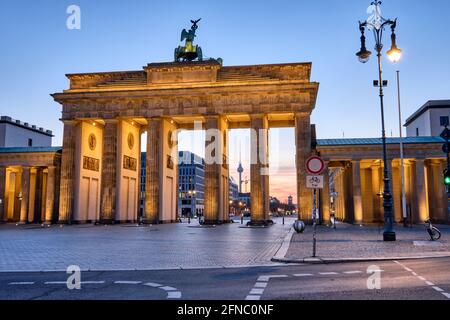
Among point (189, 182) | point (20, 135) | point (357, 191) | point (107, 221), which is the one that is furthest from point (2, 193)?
point (189, 182)

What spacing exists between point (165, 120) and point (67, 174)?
14.0 meters

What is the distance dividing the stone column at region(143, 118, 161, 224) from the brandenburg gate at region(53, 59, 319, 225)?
0.12 meters

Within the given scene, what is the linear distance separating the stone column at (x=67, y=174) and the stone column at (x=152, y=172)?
30.7ft

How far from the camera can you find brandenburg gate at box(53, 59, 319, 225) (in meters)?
50.9

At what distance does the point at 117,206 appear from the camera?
54500 mm

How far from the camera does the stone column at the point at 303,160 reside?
49.1 m

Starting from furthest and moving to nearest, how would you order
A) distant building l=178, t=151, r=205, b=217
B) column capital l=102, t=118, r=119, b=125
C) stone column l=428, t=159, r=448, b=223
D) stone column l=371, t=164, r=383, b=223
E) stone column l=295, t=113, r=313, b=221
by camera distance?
distant building l=178, t=151, r=205, b=217
stone column l=371, t=164, r=383, b=223
column capital l=102, t=118, r=119, b=125
stone column l=428, t=159, r=448, b=223
stone column l=295, t=113, r=313, b=221

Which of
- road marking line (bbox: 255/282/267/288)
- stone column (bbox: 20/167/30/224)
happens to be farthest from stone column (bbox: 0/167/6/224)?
road marking line (bbox: 255/282/267/288)

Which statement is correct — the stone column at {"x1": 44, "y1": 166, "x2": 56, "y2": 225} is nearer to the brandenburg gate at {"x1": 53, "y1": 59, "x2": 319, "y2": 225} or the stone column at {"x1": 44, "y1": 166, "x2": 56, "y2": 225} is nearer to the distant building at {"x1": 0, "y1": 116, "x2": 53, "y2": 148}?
the brandenburg gate at {"x1": 53, "y1": 59, "x2": 319, "y2": 225}

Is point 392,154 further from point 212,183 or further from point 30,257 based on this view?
point 30,257

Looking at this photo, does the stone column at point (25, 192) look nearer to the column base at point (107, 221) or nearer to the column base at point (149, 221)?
the column base at point (107, 221)

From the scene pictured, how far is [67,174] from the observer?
54375mm

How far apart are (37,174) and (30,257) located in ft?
168

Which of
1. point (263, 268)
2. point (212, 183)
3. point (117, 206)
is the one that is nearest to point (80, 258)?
point (263, 268)
